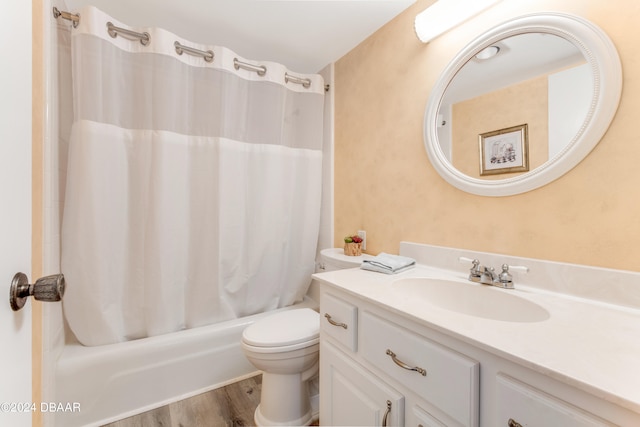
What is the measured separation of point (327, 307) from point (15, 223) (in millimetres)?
921

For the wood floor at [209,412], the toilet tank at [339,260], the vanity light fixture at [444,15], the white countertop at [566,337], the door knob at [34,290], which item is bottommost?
the wood floor at [209,412]

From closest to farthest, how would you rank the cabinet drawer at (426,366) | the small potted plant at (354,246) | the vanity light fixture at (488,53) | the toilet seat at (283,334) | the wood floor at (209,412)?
the cabinet drawer at (426,366) → the vanity light fixture at (488,53) → the toilet seat at (283,334) → the wood floor at (209,412) → the small potted plant at (354,246)

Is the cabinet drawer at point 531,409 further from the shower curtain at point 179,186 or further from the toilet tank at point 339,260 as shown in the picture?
the shower curtain at point 179,186

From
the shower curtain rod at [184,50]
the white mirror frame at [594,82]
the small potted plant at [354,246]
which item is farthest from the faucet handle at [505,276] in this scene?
the shower curtain rod at [184,50]

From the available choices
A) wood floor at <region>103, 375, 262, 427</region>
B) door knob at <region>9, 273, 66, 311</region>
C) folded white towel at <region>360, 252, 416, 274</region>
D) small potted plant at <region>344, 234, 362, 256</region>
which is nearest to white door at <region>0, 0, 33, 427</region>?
door knob at <region>9, 273, 66, 311</region>

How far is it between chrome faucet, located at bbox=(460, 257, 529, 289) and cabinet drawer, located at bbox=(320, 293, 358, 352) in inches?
20.4

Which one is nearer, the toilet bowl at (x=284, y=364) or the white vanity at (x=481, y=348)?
the white vanity at (x=481, y=348)

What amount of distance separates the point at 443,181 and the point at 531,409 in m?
0.95

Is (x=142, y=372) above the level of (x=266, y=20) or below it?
below

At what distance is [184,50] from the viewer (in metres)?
1.56

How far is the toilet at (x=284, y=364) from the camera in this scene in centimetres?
122

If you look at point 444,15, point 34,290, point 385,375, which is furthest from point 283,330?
point 444,15

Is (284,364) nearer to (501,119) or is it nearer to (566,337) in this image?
(566,337)

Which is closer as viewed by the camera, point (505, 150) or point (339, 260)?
point (505, 150)
